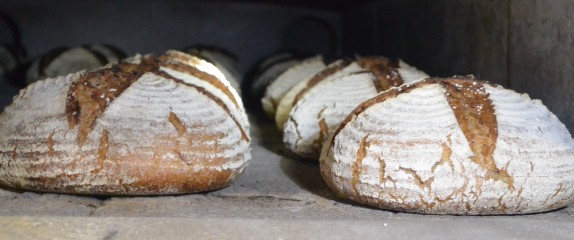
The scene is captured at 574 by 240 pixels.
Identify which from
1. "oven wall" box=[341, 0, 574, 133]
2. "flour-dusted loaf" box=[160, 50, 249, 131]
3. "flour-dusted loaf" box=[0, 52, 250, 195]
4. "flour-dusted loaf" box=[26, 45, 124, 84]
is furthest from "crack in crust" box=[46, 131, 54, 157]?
"flour-dusted loaf" box=[26, 45, 124, 84]

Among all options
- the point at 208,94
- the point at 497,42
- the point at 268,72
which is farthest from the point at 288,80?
the point at 208,94

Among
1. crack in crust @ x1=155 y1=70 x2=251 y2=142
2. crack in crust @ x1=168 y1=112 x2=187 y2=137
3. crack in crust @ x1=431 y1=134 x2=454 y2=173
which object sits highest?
crack in crust @ x1=155 y1=70 x2=251 y2=142

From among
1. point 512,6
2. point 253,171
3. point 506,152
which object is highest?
point 512,6

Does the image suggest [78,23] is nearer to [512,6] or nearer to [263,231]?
[512,6]

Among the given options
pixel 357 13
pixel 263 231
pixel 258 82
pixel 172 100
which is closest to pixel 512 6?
pixel 172 100

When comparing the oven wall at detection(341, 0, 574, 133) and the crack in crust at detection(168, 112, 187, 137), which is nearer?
the crack in crust at detection(168, 112, 187, 137)

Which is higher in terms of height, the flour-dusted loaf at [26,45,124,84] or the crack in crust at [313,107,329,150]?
the flour-dusted loaf at [26,45,124,84]

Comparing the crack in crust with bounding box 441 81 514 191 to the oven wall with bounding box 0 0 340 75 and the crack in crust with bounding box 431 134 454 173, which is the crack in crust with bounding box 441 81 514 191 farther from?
the oven wall with bounding box 0 0 340 75

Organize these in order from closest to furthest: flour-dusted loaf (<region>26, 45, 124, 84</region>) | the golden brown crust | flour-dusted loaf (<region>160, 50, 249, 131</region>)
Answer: the golden brown crust
flour-dusted loaf (<region>160, 50, 249, 131</region>)
flour-dusted loaf (<region>26, 45, 124, 84</region>)
